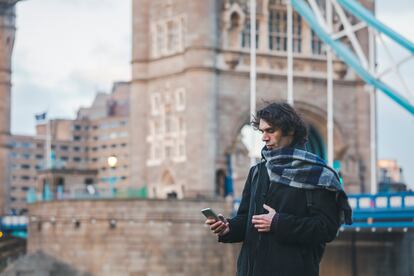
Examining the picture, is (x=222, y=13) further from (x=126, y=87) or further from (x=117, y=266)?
(x=126, y=87)

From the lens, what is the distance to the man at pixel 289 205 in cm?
898

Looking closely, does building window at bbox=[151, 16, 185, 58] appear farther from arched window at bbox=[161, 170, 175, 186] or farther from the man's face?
the man's face

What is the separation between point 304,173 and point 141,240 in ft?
147

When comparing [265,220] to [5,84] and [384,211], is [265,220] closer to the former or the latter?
[384,211]

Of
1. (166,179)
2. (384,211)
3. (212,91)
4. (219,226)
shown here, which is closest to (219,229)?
(219,226)

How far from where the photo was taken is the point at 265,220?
903 centimetres

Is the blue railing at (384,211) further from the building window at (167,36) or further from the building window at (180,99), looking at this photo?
the building window at (167,36)

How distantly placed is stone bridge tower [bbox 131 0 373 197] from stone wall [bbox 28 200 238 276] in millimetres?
3014

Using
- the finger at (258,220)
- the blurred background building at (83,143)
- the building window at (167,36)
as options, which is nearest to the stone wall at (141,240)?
the building window at (167,36)

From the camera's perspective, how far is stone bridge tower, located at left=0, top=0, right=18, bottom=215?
2785 inches

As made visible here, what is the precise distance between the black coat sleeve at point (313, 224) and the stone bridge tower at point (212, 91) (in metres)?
47.4

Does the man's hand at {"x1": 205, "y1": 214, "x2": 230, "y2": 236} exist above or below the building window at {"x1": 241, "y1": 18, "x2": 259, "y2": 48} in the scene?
below

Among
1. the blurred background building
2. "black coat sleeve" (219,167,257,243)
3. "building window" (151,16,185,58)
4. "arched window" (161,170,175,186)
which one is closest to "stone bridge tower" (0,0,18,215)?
"building window" (151,16,185,58)

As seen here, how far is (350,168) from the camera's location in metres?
60.0
